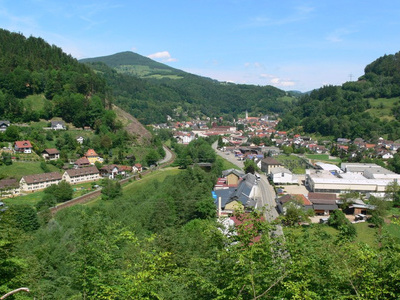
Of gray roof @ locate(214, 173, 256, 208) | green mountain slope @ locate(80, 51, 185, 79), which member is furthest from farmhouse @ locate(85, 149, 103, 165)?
green mountain slope @ locate(80, 51, 185, 79)

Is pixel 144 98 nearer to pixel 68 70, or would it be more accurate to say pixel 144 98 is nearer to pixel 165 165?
pixel 68 70

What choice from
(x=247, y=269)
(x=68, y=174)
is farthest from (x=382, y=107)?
(x=247, y=269)

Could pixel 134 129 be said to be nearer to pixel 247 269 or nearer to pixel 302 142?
pixel 302 142

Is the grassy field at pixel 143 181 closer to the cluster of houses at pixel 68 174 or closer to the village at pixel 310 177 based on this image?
the cluster of houses at pixel 68 174

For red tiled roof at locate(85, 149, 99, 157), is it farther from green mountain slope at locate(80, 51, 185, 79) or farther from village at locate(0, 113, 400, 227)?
green mountain slope at locate(80, 51, 185, 79)

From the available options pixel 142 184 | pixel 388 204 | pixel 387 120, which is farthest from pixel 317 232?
pixel 387 120

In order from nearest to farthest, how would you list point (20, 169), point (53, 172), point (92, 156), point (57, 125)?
point (20, 169), point (53, 172), point (92, 156), point (57, 125)
